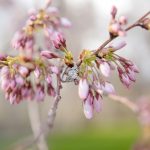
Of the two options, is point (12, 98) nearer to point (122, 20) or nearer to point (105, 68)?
point (105, 68)

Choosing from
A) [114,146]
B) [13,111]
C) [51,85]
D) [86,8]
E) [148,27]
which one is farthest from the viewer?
[13,111]

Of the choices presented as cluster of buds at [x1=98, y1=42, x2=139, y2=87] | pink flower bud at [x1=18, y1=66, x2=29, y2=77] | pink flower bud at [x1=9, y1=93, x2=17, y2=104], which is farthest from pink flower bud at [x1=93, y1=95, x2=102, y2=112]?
pink flower bud at [x1=9, y1=93, x2=17, y2=104]

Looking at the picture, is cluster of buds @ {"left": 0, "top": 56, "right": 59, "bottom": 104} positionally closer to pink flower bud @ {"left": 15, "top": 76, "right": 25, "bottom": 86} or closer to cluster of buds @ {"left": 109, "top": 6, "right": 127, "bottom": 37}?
pink flower bud @ {"left": 15, "top": 76, "right": 25, "bottom": 86}

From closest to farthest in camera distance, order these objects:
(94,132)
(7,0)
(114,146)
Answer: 1. (7,0)
2. (114,146)
3. (94,132)

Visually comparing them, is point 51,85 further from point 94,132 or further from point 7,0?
point 94,132

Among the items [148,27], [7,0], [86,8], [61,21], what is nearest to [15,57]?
[148,27]
